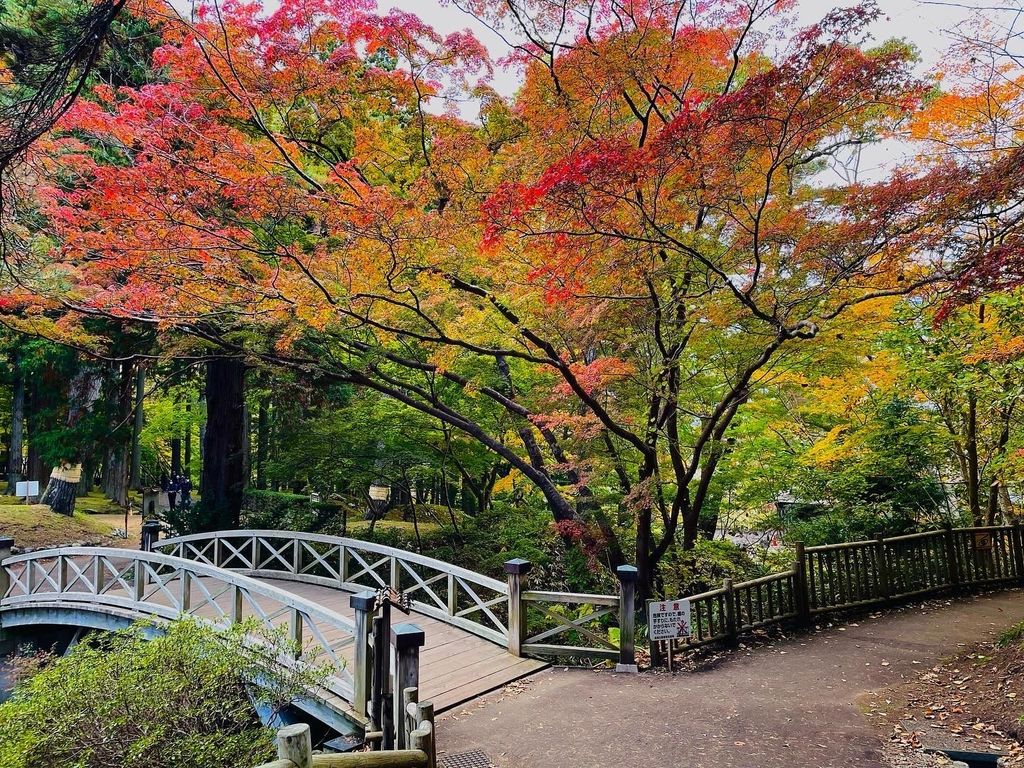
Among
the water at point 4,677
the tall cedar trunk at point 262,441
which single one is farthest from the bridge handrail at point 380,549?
the tall cedar trunk at point 262,441

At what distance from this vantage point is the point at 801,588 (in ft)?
26.4

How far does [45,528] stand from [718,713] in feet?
56.3

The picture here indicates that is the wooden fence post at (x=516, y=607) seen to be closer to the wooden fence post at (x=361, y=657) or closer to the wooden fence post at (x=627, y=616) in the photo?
the wooden fence post at (x=627, y=616)

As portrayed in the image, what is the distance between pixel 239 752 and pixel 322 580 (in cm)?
658

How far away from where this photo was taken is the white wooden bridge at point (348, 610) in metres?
5.99

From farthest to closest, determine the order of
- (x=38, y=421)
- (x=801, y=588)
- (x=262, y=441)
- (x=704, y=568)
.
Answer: (x=262, y=441) → (x=38, y=421) → (x=704, y=568) → (x=801, y=588)

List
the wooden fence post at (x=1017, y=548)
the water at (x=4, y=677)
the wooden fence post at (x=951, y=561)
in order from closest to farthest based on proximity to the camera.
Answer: the water at (x=4, y=677) < the wooden fence post at (x=951, y=561) < the wooden fence post at (x=1017, y=548)

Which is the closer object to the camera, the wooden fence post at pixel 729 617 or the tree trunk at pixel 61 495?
the wooden fence post at pixel 729 617

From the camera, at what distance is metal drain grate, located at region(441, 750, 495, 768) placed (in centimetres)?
451

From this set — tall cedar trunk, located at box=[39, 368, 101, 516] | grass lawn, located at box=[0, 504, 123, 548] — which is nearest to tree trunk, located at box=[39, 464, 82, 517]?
tall cedar trunk, located at box=[39, 368, 101, 516]

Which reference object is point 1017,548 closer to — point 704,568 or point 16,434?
point 704,568

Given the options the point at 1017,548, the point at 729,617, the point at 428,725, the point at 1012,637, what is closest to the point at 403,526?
the point at 729,617

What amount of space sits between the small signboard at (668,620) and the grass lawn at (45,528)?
48.4ft

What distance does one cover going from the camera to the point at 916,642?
7305mm
